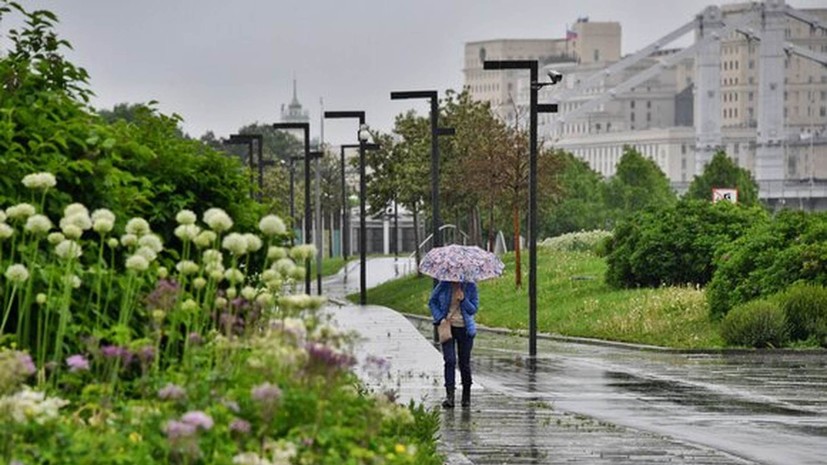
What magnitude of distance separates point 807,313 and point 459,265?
20.4 m

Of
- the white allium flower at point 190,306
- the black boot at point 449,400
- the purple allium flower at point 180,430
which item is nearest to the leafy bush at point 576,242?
the black boot at point 449,400

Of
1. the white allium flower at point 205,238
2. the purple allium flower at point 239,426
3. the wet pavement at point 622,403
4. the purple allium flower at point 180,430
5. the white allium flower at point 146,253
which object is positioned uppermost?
the white allium flower at point 205,238

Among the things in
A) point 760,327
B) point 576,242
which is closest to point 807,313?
point 760,327

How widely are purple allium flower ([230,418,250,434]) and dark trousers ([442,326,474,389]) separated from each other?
14.6 meters

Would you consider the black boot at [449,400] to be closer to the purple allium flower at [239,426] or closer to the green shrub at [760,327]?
the purple allium flower at [239,426]

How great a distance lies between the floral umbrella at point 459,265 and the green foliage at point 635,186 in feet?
401

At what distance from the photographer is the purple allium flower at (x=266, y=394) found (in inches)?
394

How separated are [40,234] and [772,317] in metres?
33.7

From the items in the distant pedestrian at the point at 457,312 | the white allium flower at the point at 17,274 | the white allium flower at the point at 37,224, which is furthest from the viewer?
the distant pedestrian at the point at 457,312

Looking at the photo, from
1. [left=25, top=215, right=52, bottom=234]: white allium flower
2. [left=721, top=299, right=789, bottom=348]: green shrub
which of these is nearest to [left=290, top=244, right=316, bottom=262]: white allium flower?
[left=25, top=215, right=52, bottom=234]: white allium flower

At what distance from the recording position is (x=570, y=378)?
34.3 metres

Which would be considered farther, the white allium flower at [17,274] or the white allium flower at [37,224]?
the white allium flower at [37,224]

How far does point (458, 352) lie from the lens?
25438 mm

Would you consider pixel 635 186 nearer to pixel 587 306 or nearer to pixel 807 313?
pixel 587 306
